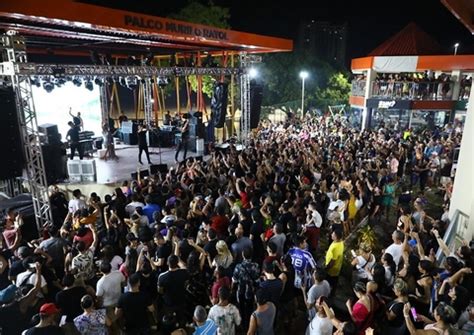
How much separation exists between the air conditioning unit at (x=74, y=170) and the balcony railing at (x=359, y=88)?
17.7 m

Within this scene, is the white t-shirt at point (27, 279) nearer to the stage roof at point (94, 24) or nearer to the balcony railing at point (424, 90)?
the stage roof at point (94, 24)

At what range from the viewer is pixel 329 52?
60.9 m

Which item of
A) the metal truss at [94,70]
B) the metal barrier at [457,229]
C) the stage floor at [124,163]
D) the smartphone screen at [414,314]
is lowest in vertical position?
the stage floor at [124,163]

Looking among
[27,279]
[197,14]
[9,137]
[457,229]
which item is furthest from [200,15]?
[27,279]

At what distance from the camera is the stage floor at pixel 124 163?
11977 mm

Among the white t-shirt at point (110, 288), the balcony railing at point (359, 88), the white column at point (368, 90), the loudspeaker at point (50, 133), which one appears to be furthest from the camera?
the balcony railing at point (359, 88)

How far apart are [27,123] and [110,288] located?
17.4 feet

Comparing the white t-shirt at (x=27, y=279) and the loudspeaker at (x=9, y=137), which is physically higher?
the loudspeaker at (x=9, y=137)

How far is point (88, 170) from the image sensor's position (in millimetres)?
11305

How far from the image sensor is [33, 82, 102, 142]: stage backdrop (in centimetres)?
1712

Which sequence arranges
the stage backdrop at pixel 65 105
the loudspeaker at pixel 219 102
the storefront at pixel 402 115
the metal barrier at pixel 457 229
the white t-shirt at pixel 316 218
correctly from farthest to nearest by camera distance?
the storefront at pixel 402 115
the stage backdrop at pixel 65 105
the loudspeaker at pixel 219 102
the metal barrier at pixel 457 229
the white t-shirt at pixel 316 218

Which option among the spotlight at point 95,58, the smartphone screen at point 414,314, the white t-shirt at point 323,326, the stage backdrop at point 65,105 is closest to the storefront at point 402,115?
the spotlight at point 95,58

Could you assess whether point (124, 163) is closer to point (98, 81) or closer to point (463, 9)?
point (98, 81)

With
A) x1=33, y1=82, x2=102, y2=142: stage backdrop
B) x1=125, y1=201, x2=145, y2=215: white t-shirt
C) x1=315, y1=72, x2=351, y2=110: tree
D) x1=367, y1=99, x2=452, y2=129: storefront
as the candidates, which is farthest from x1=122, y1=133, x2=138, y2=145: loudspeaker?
x1=315, y1=72, x2=351, y2=110: tree
